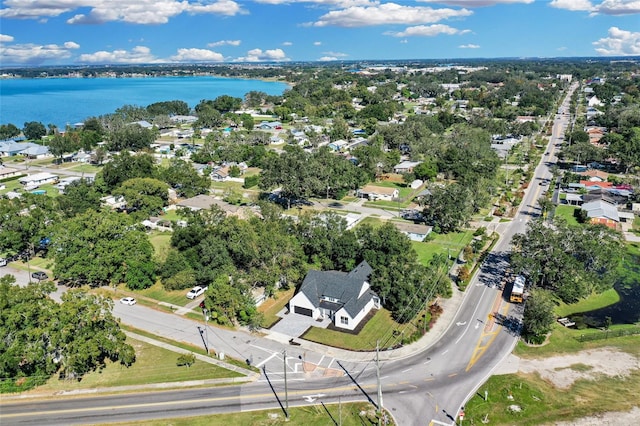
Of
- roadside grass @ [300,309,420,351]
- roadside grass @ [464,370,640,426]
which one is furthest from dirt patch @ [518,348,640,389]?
roadside grass @ [300,309,420,351]

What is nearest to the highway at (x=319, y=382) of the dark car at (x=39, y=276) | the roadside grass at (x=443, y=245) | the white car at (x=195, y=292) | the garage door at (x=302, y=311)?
the white car at (x=195, y=292)

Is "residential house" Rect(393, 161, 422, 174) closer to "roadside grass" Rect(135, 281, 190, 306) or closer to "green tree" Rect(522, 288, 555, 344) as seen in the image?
"green tree" Rect(522, 288, 555, 344)

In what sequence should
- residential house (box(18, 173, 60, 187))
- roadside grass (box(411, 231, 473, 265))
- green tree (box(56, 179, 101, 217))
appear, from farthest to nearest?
residential house (box(18, 173, 60, 187)), green tree (box(56, 179, 101, 217)), roadside grass (box(411, 231, 473, 265))

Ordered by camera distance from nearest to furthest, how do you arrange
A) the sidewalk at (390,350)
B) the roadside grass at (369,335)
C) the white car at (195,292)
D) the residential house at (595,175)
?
the sidewalk at (390,350) → the roadside grass at (369,335) → the white car at (195,292) → the residential house at (595,175)

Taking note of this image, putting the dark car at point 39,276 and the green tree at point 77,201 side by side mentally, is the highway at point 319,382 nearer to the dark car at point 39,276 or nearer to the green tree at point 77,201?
the dark car at point 39,276


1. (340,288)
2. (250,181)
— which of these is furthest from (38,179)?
(340,288)

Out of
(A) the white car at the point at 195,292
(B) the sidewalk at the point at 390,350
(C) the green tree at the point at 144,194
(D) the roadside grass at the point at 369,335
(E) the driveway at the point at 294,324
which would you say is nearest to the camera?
(B) the sidewalk at the point at 390,350

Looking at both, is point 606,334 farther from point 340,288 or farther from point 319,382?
point 319,382
